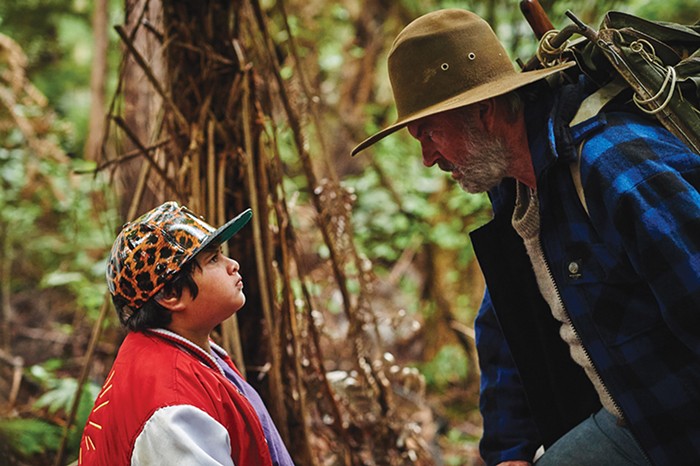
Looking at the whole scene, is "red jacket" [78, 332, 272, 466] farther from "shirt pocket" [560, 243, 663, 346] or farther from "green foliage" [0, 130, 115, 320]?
"green foliage" [0, 130, 115, 320]

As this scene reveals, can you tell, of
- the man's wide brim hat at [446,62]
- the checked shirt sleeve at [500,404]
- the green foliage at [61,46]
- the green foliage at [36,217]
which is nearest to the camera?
the man's wide brim hat at [446,62]

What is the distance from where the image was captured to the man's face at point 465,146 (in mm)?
1894

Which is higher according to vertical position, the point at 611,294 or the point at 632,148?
the point at 632,148

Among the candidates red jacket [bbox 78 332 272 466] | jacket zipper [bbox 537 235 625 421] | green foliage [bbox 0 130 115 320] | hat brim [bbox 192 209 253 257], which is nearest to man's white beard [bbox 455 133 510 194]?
jacket zipper [bbox 537 235 625 421]

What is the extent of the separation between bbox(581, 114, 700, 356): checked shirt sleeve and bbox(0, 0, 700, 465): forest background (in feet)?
4.22

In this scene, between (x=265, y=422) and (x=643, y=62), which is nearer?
(x=643, y=62)

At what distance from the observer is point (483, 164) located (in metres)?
1.91

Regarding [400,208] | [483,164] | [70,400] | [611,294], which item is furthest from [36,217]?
[611,294]

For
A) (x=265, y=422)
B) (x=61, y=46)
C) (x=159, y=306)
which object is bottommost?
(x=265, y=422)

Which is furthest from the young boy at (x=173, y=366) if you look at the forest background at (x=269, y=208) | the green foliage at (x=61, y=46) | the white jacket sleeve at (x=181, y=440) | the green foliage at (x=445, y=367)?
the green foliage at (x=61, y=46)

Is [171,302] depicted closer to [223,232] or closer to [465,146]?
[223,232]

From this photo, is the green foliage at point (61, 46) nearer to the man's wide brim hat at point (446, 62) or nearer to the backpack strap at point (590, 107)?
the man's wide brim hat at point (446, 62)

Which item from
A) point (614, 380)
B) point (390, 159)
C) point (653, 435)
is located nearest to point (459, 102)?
point (614, 380)

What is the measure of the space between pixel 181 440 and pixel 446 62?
115 centimetres
